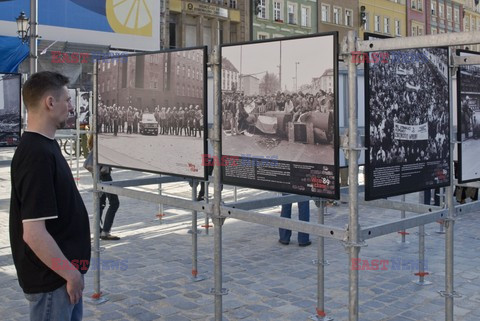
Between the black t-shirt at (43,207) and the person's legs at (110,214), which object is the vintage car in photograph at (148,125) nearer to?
the black t-shirt at (43,207)

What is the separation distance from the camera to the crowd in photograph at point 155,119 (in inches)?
204

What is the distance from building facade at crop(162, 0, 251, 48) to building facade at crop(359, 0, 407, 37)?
1601 centimetres

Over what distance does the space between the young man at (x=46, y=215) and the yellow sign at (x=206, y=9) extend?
38874mm

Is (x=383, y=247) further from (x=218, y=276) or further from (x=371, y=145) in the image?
(x=371, y=145)

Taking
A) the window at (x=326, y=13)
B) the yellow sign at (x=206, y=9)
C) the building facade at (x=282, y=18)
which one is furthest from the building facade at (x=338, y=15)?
the yellow sign at (x=206, y=9)

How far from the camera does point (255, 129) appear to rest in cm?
462

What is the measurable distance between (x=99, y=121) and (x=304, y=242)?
3.88m

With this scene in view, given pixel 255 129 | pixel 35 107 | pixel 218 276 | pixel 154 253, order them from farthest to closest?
pixel 154 253
pixel 218 276
pixel 255 129
pixel 35 107

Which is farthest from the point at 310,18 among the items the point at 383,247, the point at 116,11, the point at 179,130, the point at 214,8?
the point at 179,130

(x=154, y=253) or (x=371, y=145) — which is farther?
(x=154, y=253)

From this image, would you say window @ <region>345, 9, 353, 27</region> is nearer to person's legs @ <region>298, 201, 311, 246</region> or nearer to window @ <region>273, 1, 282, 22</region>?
window @ <region>273, 1, 282, 22</region>

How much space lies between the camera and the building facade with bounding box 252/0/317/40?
4591 cm

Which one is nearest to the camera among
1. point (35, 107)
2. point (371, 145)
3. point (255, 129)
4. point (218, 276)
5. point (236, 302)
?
point (35, 107)

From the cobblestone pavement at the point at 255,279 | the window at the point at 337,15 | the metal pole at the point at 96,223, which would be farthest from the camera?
the window at the point at 337,15
